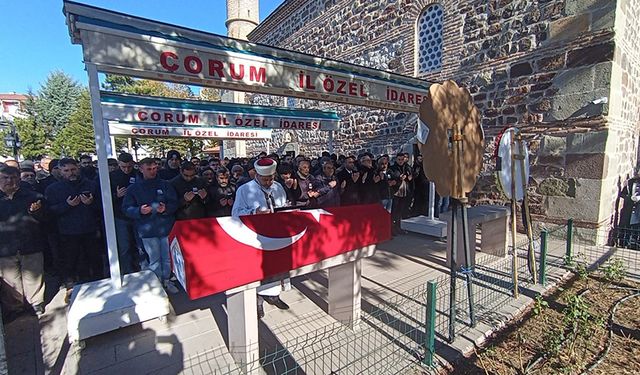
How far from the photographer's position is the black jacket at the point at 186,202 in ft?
14.9

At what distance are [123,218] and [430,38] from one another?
8.89 metres

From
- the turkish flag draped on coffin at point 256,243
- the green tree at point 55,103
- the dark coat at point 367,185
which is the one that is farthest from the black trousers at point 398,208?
the green tree at point 55,103

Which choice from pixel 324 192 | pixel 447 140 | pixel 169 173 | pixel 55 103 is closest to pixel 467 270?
pixel 447 140

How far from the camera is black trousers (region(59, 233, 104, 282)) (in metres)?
4.34

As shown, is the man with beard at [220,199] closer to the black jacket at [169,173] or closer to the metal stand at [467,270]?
the black jacket at [169,173]

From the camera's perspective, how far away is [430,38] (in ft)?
29.7

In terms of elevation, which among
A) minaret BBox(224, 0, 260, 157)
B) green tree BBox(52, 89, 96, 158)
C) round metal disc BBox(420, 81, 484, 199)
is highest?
minaret BBox(224, 0, 260, 157)

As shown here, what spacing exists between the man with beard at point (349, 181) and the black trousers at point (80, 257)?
4219 millimetres

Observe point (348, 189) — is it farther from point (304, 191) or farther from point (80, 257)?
point (80, 257)

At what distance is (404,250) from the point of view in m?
6.16

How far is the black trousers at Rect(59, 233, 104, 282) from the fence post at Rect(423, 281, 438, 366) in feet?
14.7

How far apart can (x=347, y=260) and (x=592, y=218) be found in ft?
19.7

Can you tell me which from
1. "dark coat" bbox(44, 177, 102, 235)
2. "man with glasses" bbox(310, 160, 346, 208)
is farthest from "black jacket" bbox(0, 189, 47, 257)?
"man with glasses" bbox(310, 160, 346, 208)

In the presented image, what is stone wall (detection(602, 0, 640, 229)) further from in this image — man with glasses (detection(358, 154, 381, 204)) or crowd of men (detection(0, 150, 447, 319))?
crowd of men (detection(0, 150, 447, 319))
